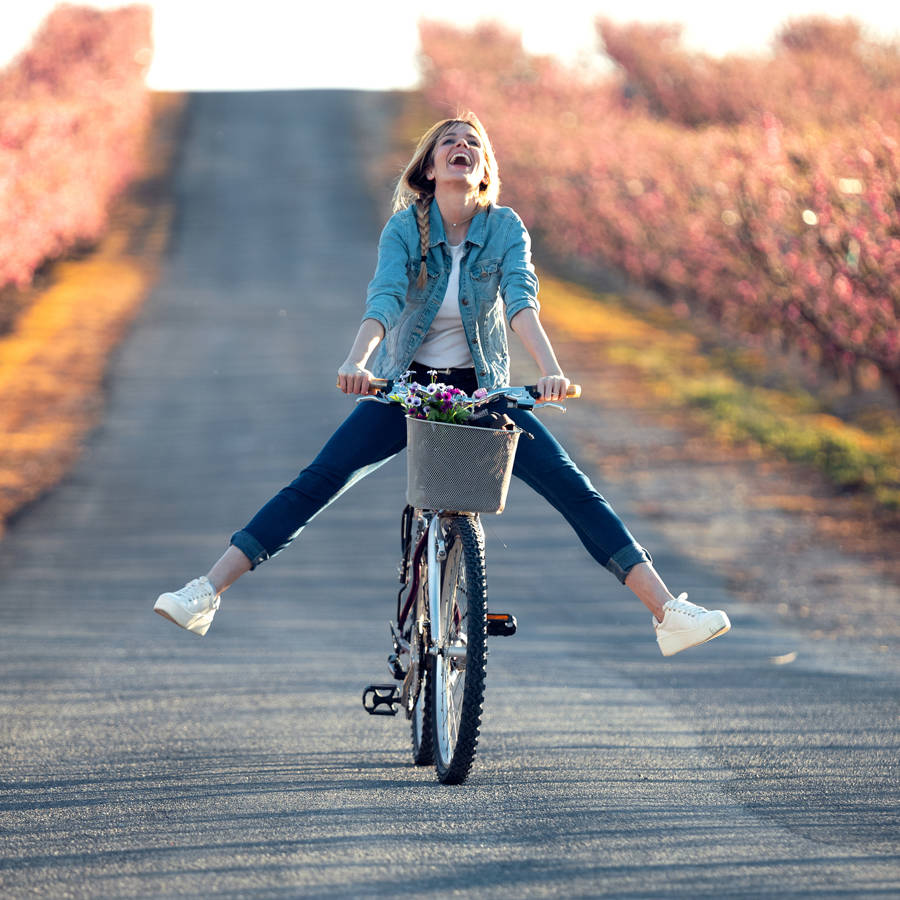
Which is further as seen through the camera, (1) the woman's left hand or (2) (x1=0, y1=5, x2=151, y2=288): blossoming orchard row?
(2) (x1=0, y1=5, x2=151, y2=288): blossoming orchard row

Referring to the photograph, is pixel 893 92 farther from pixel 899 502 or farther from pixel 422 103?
pixel 422 103

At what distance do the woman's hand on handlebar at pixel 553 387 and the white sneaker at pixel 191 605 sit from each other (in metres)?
1.32

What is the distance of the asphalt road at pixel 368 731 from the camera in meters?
3.97

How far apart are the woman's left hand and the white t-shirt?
0.54m

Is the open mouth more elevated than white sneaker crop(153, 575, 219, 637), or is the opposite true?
the open mouth

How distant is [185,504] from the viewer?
43.4 feet

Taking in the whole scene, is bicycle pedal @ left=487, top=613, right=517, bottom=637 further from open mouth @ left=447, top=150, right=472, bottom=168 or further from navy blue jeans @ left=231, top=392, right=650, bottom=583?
open mouth @ left=447, top=150, right=472, bottom=168

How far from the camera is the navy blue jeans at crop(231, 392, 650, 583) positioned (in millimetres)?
4918

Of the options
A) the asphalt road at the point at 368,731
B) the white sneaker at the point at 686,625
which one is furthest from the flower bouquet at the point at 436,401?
the asphalt road at the point at 368,731

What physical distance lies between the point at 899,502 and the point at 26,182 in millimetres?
18269

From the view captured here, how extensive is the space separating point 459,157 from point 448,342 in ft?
2.08

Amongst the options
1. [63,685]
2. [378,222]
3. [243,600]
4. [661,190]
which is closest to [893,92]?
[661,190]

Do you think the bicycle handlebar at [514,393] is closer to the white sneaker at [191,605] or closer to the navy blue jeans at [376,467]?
the navy blue jeans at [376,467]

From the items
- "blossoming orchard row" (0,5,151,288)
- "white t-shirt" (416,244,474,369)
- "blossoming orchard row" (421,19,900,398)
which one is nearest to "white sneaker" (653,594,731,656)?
"white t-shirt" (416,244,474,369)
